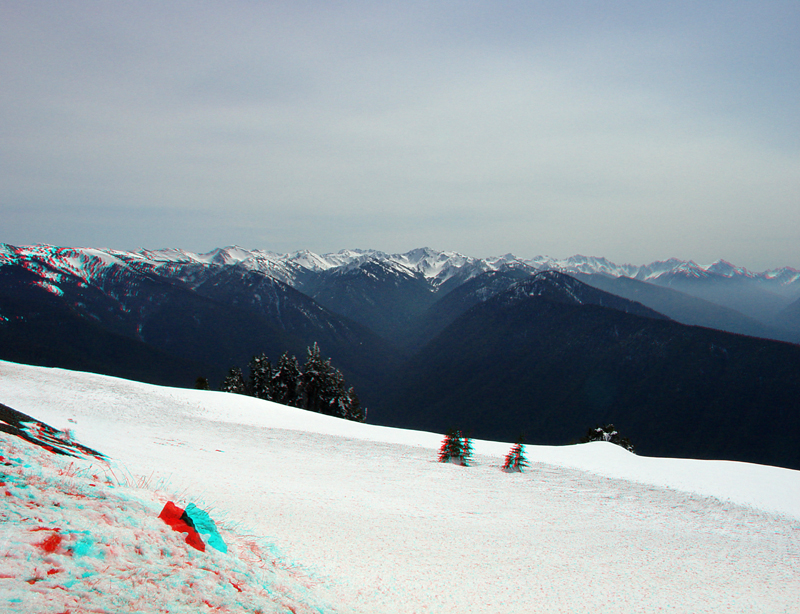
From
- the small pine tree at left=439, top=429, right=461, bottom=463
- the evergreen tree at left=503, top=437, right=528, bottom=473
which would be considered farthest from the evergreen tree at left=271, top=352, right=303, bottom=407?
Answer: the evergreen tree at left=503, top=437, right=528, bottom=473

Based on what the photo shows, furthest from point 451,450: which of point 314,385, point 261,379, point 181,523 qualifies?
point 261,379

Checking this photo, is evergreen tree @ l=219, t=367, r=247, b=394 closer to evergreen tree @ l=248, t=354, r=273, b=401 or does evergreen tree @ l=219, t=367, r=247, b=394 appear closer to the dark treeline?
the dark treeline

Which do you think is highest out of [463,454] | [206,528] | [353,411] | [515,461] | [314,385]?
[206,528]

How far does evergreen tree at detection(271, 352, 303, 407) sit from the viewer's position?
52.8m

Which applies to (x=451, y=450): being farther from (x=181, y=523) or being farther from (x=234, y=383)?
(x=234, y=383)

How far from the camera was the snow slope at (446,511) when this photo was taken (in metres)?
8.33

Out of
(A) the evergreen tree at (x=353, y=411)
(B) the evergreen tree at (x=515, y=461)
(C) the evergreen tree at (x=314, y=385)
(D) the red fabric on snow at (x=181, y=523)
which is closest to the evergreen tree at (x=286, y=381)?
(C) the evergreen tree at (x=314, y=385)

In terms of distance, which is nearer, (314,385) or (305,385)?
(314,385)

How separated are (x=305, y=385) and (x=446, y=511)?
41.2m

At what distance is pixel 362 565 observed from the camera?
8.35m

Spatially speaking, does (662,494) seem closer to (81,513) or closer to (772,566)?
(772,566)

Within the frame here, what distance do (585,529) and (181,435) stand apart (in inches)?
617

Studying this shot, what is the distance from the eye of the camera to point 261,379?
2098 inches

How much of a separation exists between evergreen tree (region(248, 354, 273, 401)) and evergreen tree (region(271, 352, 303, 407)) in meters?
0.74
